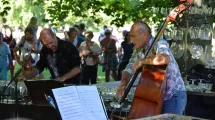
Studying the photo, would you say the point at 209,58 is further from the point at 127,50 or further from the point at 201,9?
the point at 127,50

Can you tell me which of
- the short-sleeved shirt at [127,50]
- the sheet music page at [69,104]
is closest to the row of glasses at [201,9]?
the sheet music page at [69,104]

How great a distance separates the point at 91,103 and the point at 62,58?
106 inches

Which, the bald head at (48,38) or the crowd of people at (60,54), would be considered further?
the crowd of people at (60,54)

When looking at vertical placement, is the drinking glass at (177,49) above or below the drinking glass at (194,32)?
below

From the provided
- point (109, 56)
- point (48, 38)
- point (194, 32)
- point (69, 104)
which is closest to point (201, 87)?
point (194, 32)

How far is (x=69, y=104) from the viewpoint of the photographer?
10.2ft

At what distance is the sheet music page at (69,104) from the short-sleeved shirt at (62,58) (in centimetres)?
264

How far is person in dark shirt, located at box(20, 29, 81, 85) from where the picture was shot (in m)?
5.75

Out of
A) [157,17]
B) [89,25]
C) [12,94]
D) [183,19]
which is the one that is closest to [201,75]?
[183,19]

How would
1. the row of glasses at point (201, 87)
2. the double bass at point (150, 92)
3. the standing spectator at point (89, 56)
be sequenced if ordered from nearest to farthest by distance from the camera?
the double bass at point (150, 92), the row of glasses at point (201, 87), the standing spectator at point (89, 56)

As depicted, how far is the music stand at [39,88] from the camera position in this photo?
450 centimetres

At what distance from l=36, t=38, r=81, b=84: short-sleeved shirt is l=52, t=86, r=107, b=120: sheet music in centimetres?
255

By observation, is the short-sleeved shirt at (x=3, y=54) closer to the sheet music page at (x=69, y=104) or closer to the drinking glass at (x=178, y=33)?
the drinking glass at (x=178, y=33)

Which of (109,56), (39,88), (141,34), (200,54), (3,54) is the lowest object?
(109,56)
